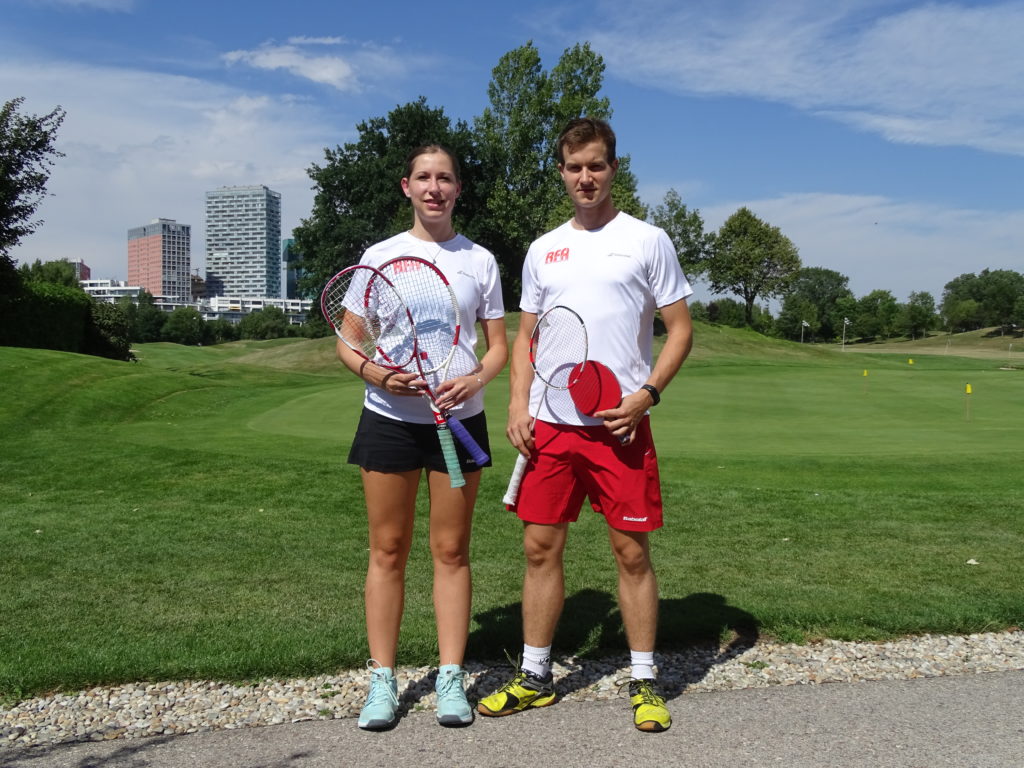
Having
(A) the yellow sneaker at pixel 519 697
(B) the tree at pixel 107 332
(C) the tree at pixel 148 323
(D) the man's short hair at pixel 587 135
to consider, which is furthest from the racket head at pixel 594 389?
(C) the tree at pixel 148 323

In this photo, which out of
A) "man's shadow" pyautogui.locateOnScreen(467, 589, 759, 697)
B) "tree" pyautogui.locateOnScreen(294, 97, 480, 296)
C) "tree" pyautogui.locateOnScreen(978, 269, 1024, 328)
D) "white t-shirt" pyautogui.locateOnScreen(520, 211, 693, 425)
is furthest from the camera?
"tree" pyautogui.locateOnScreen(978, 269, 1024, 328)

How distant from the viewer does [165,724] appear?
3.46 meters

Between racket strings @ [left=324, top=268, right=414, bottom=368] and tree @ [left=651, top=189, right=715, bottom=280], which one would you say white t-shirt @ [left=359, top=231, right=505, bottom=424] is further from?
tree @ [left=651, top=189, right=715, bottom=280]

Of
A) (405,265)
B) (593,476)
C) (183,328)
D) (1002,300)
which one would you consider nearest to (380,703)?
(593,476)

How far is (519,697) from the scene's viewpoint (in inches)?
146

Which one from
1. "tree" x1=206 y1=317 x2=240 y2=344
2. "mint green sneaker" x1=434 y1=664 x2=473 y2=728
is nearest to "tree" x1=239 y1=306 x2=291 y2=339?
"tree" x1=206 y1=317 x2=240 y2=344

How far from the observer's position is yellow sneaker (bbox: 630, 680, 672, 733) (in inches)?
134

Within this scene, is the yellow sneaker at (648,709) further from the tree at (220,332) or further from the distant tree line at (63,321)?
the tree at (220,332)

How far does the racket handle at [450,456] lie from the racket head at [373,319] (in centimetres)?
35

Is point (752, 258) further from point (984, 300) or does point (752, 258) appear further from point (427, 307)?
point (427, 307)

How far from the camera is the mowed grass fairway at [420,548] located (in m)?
4.46

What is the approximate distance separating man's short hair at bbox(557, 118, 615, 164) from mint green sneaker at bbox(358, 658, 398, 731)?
2.40 m

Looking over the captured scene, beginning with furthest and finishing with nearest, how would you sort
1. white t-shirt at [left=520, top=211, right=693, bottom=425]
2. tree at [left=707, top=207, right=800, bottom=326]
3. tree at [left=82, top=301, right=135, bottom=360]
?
tree at [left=707, top=207, right=800, bottom=326], tree at [left=82, top=301, right=135, bottom=360], white t-shirt at [left=520, top=211, right=693, bottom=425]

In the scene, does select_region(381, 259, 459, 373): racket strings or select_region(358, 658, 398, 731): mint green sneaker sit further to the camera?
select_region(381, 259, 459, 373): racket strings
